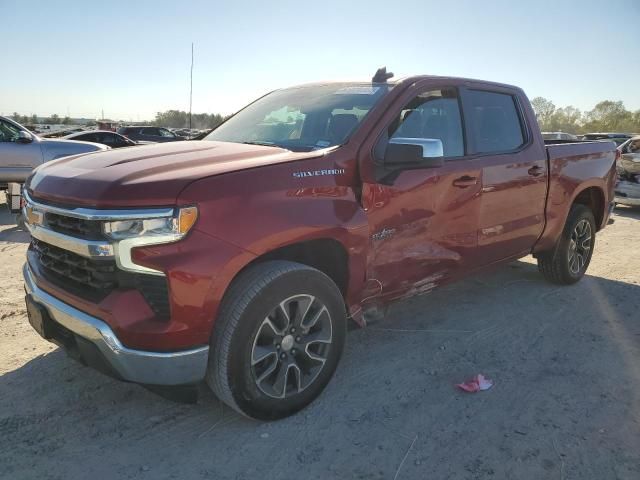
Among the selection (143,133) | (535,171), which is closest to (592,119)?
(143,133)

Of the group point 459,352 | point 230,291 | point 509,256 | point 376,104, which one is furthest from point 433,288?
point 230,291

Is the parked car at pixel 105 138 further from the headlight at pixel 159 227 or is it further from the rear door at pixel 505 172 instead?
the headlight at pixel 159 227

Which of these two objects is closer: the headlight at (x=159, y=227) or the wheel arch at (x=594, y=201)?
the headlight at (x=159, y=227)

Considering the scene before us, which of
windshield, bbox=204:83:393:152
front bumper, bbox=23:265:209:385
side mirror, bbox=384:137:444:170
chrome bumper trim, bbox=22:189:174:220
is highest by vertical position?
windshield, bbox=204:83:393:152

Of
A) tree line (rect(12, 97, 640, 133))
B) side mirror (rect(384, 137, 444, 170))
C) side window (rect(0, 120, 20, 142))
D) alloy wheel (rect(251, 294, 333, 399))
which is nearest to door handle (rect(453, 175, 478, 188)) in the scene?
side mirror (rect(384, 137, 444, 170))

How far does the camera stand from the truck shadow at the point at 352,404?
261 cm

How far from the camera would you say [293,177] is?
279 cm

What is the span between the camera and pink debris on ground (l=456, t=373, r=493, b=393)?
10.8 feet

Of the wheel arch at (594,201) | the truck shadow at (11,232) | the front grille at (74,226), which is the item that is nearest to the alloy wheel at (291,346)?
the front grille at (74,226)

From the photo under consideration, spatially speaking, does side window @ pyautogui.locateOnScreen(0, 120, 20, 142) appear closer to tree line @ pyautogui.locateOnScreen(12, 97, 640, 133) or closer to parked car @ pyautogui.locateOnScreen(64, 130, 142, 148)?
parked car @ pyautogui.locateOnScreen(64, 130, 142, 148)

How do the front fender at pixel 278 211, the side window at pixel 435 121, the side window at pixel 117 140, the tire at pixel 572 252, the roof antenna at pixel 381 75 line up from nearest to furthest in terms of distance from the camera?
the front fender at pixel 278 211, the side window at pixel 435 121, the roof antenna at pixel 381 75, the tire at pixel 572 252, the side window at pixel 117 140

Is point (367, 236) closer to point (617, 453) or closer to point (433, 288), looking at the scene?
point (433, 288)

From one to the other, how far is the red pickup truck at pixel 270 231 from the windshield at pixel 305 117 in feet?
0.05

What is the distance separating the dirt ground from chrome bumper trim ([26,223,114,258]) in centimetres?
99
